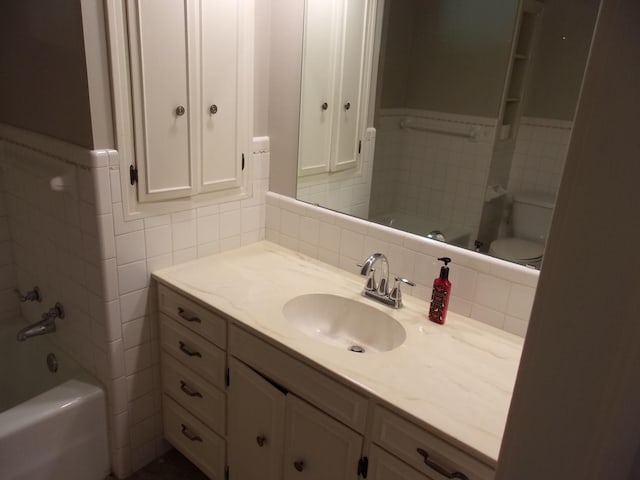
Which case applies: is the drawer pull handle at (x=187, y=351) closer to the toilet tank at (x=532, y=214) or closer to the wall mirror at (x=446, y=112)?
the wall mirror at (x=446, y=112)

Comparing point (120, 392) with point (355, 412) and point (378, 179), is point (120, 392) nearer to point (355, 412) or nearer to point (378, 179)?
point (355, 412)

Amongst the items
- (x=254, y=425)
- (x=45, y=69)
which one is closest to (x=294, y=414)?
(x=254, y=425)

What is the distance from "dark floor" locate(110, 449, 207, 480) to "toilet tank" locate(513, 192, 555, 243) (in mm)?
1543

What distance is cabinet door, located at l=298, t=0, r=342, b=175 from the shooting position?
6.18 feet

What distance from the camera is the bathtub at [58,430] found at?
1.59 m

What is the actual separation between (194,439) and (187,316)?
0.52m

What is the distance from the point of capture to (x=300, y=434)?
1389 mm

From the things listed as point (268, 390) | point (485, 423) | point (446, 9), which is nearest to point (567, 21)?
point (446, 9)

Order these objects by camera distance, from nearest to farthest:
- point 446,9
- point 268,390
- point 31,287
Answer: point 268,390, point 446,9, point 31,287

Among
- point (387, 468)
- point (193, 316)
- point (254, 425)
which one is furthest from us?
point (193, 316)

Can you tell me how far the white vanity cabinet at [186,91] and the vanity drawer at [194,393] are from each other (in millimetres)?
647

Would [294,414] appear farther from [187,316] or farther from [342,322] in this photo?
[187,316]

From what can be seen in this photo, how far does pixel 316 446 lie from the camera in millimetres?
1350

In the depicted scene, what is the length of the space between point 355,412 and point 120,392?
1.03 metres
